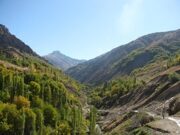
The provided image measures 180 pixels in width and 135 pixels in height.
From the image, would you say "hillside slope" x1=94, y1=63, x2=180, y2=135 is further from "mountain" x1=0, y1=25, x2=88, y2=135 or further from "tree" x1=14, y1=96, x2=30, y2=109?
"tree" x1=14, y1=96, x2=30, y2=109

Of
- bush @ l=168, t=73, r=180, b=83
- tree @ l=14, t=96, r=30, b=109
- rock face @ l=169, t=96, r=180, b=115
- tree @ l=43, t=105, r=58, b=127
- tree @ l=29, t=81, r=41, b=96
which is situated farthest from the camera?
bush @ l=168, t=73, r=180, b=83

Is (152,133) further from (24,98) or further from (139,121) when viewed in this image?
(24,98)

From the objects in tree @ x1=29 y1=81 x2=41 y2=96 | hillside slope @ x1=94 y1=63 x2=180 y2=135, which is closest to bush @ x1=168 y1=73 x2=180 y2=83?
hillside slope @ x1=94 y1=63 x2=180 y2=135

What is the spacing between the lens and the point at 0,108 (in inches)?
4663

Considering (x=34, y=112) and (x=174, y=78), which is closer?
(x=34, y=112)

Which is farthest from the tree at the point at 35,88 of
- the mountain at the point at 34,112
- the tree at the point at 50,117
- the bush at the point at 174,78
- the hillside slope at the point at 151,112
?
the bush at the point at 174,78

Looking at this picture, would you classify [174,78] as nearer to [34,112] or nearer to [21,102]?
[34,112]

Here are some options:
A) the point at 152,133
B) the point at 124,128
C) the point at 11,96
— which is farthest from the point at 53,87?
the point at 152,133

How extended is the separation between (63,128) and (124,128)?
23.2 metres

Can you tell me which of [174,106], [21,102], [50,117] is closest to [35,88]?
[21,102]

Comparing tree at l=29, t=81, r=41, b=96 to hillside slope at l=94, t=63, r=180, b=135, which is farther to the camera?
tree at l=29, t=81, r=41, b=96

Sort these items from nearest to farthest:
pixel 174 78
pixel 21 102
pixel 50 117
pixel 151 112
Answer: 1. pixel 151 112
2. pixel 21 102
3. pixel 50 117
4. pixel 174 78

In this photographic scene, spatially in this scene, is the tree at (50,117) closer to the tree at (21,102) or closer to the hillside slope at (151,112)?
the tree at (21,102)

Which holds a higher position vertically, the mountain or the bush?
the bush
